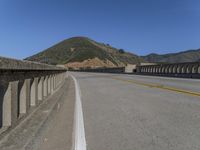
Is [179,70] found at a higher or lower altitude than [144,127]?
higher

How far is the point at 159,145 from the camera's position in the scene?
17.4 ft

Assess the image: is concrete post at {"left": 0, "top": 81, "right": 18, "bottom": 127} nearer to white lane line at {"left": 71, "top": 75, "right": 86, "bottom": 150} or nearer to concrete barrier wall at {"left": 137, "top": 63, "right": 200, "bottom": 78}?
white lane line at {"left": 71, "top": 75, "right": 86, "bottom": 150}

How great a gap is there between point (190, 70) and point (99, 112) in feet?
90.0

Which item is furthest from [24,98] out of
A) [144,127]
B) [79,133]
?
[144,127]

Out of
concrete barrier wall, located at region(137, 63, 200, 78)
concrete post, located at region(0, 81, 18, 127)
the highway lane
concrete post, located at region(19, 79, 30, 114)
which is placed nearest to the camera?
the highway lane

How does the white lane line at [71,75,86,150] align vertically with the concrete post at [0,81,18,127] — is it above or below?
below

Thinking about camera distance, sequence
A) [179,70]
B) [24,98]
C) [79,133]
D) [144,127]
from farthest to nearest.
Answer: [179,70], [24,98], [144,127], [79,133]

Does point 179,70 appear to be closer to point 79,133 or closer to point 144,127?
point 144,127

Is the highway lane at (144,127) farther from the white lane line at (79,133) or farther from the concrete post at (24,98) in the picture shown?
the concrete post at (24,98)

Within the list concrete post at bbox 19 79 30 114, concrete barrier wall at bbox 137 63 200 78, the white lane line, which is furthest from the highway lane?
concrete barrier wall at bbox 137 63 200 78

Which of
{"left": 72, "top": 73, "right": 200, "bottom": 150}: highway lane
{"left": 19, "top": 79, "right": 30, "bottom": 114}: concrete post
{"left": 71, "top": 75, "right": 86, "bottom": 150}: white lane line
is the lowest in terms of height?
{"left": 71, "top": 75, "right": 86, "bottom": 150}: white lane line

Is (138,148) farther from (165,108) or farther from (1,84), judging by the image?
(165,108)

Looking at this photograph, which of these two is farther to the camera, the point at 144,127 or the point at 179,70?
the point at 179,70

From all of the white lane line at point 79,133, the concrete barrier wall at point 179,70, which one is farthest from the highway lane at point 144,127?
the concrete barrier wall at point 179,70
